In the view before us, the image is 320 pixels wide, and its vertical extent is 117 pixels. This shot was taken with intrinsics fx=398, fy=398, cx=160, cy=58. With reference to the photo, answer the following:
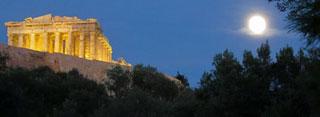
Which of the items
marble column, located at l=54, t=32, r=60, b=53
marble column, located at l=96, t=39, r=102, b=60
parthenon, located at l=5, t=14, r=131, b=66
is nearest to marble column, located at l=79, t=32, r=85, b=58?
parthenon, located at l=5, t=14, r=131, b=66

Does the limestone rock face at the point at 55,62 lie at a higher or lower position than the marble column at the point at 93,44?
lower

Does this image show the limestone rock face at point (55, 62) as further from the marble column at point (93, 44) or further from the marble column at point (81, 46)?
the marble column at point (81, 46)

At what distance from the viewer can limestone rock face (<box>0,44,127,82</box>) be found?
3428cm

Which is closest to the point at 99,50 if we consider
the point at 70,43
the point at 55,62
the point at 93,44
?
the point at 93,44

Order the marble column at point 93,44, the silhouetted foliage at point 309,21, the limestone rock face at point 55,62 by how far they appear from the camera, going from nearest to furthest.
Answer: the silhouetted foliage at point 309,21 → the limestone rock face at point 55,62 → the marble column at point 93,44

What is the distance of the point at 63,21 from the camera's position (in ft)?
159

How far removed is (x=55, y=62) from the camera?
123 ft

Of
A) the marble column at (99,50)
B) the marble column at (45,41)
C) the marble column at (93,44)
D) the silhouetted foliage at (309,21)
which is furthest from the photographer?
the marble column at (99,50)

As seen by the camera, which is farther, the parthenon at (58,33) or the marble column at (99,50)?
the marble column at (99,50)

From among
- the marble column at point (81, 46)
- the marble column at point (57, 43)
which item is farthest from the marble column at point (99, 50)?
the marble column at point (57, 43)

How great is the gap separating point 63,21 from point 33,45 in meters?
4.81

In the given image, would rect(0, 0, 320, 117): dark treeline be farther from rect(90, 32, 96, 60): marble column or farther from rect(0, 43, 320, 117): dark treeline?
rect(90, 32, 96, 60): marble column

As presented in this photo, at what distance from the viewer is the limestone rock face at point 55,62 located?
112 ft

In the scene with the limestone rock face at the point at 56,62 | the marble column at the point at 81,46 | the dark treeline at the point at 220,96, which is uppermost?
the marble column at the point at 81,46
